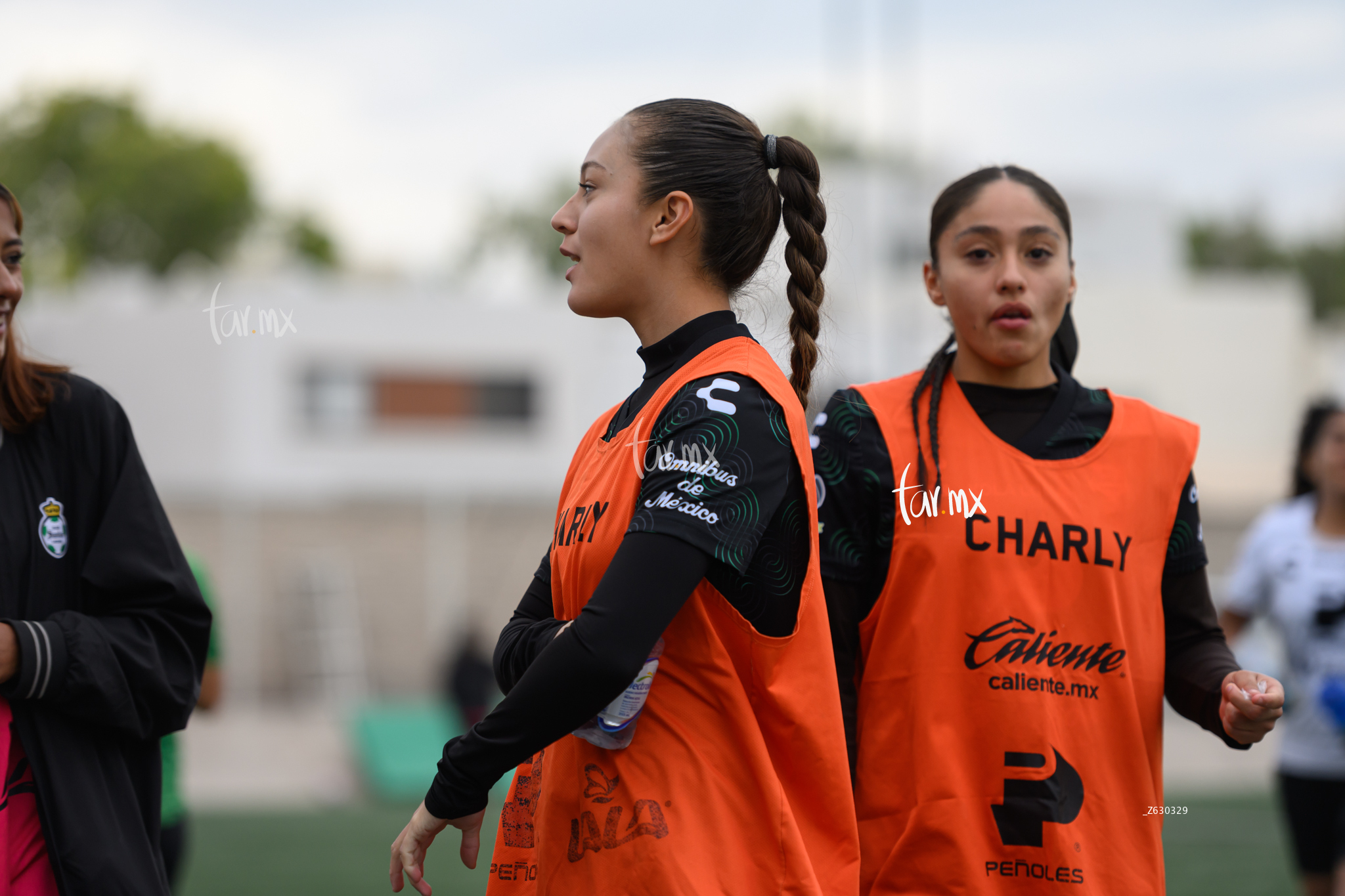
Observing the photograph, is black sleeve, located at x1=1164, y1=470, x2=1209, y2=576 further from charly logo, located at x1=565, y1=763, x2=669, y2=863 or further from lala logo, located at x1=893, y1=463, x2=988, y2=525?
charly logo, located at x1=565, y1=763, x2=669, y2=863

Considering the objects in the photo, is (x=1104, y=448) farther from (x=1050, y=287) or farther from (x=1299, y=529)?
(x=1299, y=529)

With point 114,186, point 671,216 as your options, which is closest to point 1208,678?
point 671,216

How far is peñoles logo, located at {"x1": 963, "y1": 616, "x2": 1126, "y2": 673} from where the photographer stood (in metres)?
2.51

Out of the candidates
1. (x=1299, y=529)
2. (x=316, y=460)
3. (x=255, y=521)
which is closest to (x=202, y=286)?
(x=316, y=460)

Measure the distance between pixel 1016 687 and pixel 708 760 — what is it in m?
0.79

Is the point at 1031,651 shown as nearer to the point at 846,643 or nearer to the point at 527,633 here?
the point at 846,643

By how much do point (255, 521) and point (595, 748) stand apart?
68.2 ft

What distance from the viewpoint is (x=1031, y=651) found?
251cm

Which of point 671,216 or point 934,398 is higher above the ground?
point 671,216

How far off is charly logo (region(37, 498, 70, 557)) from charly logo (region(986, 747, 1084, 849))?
1.74 m

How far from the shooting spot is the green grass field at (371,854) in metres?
9.03

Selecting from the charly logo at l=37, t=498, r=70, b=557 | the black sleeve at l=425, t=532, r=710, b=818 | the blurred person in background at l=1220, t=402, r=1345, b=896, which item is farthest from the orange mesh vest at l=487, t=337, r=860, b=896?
the blurred person in background at l=1220, t=402, r=1345, b=896

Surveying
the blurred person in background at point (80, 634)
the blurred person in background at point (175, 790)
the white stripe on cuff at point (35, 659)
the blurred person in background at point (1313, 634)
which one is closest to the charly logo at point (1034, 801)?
the blurred person in background at point (80, 634)

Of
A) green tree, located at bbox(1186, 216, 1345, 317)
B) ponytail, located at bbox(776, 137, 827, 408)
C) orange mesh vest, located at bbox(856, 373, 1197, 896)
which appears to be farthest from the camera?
green tree, located at bbox(1186, 216, 1345, 317)
